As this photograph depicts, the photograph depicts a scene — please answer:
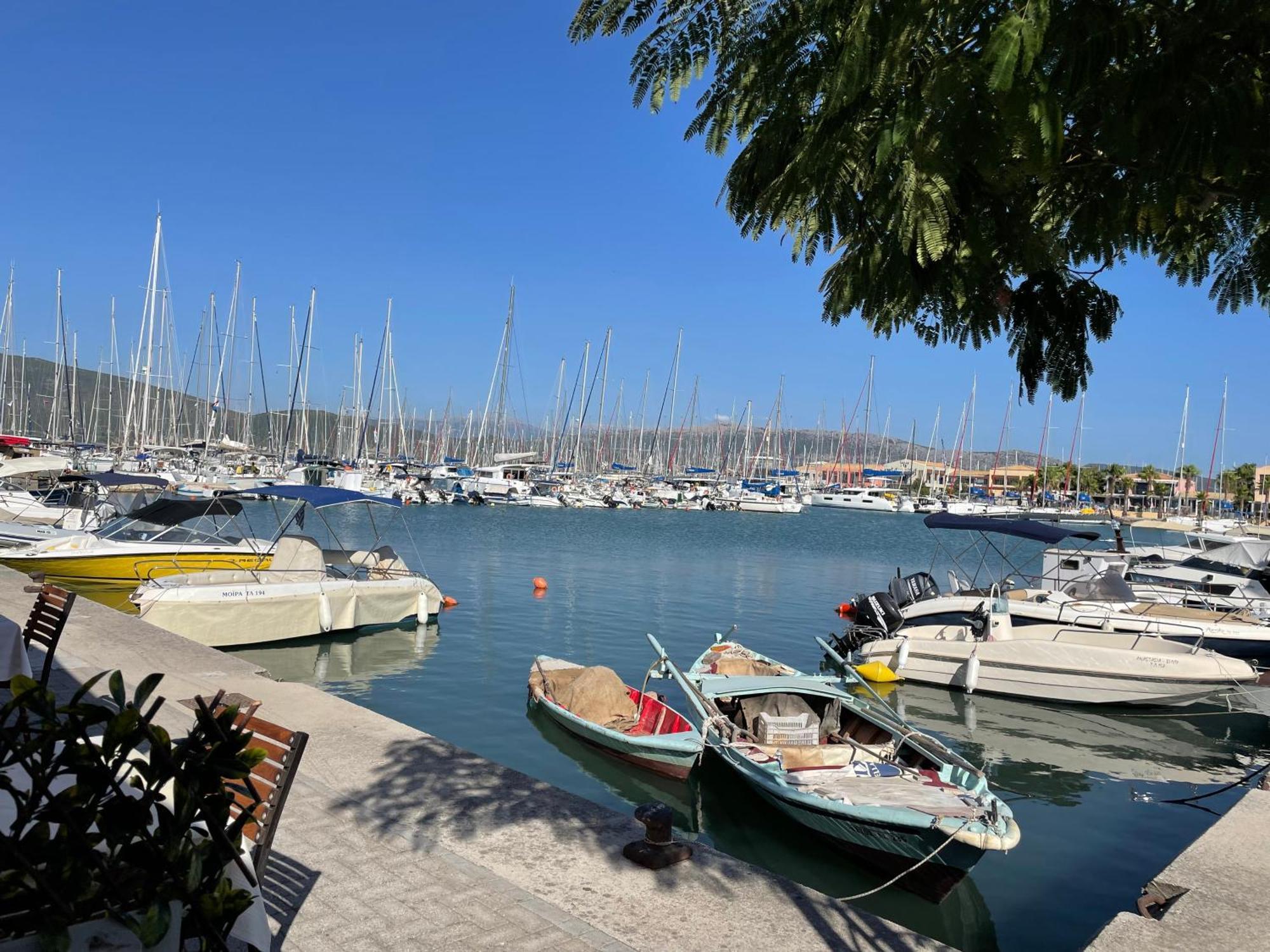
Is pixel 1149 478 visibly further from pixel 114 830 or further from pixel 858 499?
pixel 114 830

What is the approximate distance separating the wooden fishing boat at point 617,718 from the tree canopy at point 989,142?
7.54m

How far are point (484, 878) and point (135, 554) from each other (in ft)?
55.4

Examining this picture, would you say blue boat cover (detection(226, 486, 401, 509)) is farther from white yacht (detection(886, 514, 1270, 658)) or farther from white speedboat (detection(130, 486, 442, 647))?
white yacht (detection(886, 514, 1270, 658))

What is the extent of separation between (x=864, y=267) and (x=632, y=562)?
3629 cm

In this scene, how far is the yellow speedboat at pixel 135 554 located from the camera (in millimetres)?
19281

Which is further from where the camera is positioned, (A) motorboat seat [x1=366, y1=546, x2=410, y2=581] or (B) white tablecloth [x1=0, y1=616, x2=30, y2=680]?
(A) motorboat seat [x1=366, y1=546, x2=410, y2=581]

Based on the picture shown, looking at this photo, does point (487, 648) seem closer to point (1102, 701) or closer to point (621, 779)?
point (621, 779)

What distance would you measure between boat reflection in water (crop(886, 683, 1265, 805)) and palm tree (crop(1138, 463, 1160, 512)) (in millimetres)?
131072

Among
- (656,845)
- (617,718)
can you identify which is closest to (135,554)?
(617,718)

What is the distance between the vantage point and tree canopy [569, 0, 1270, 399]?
2.79 meters

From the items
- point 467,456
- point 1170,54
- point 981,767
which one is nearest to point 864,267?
point 1170,54

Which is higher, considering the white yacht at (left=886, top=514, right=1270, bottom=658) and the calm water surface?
the white yacht at (left=886, top=514, right=1270, bottom=658)

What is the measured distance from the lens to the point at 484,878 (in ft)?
18.5

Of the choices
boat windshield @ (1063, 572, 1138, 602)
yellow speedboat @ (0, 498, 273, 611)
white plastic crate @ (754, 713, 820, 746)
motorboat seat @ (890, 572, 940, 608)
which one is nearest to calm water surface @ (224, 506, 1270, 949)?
white plastic crate @ (754, 713, 820, 746)
